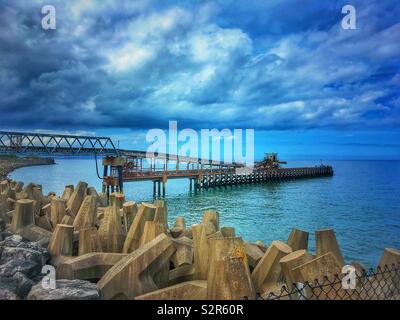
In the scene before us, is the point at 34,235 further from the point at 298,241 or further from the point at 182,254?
the point at 298,241

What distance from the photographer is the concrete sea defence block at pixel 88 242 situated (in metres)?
6.66

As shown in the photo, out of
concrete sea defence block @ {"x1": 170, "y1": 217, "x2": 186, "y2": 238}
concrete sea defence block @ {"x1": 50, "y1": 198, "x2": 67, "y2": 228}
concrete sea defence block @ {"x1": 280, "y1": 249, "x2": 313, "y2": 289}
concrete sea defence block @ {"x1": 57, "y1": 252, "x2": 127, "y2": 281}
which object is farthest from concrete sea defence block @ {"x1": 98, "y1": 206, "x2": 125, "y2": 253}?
concrete sea defence block @ {"x1": 280, "y1": 249, "x2": 313, "y2": 289}

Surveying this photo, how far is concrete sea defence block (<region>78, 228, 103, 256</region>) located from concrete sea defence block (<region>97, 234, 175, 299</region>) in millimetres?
1407

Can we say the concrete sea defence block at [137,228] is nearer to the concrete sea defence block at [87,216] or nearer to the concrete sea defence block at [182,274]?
the concrete sea defence block at [182,274]

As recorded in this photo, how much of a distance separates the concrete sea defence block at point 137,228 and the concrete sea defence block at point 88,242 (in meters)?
0.53

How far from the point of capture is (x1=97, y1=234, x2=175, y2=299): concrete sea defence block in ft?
16.7

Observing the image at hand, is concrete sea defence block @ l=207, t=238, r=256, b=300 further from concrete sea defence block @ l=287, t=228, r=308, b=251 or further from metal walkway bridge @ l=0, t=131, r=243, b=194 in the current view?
metal walkway bridge @ l=0, t=131, r=243, b=194

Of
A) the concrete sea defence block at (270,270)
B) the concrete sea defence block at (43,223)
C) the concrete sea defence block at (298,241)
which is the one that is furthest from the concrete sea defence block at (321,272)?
the concrete sea defence block at (43,223)

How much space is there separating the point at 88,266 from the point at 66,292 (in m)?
1.53

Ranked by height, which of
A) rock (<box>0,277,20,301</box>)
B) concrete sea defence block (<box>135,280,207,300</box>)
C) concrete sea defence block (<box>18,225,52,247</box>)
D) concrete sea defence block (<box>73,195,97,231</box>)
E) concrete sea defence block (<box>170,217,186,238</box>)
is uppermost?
concrete sea defence block (<box>73,195,97,231</box>)

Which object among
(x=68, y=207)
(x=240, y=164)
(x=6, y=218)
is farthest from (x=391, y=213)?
(x=240, y=164)

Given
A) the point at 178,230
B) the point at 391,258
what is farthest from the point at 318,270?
the point at 178,230

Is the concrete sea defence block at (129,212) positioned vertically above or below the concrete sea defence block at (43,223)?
above

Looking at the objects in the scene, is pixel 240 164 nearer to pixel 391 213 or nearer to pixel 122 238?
pixel 391 213
